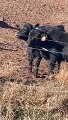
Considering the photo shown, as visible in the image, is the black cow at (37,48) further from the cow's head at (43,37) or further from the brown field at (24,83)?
the brown field at (24,83)

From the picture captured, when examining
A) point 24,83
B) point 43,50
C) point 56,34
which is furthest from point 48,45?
point 24,83

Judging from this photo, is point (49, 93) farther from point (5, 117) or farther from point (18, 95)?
point (5, 117)

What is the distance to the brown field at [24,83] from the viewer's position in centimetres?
817

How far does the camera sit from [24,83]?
9531mm

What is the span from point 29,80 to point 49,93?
1.62m

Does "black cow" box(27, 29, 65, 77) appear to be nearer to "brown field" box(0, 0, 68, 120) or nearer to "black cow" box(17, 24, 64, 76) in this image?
"black cow" box(17, 24, 64, 76)

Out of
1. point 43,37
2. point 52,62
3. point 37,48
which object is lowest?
point 52,62

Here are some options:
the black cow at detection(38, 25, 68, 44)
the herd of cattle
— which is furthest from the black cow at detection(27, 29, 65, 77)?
the black cow at detection(38, 25, 68, 44)

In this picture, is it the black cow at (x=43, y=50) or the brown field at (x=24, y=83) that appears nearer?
the brown field at (x=24, y=83)

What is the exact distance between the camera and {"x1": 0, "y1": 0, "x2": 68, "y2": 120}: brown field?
8172 mm

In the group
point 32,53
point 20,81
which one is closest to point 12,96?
point 20,81

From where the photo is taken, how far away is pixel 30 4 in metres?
16.3

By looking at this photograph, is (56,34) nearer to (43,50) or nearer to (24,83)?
(43,50)

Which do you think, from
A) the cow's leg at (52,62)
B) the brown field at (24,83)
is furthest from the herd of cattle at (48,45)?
the brown field at (24,83)
